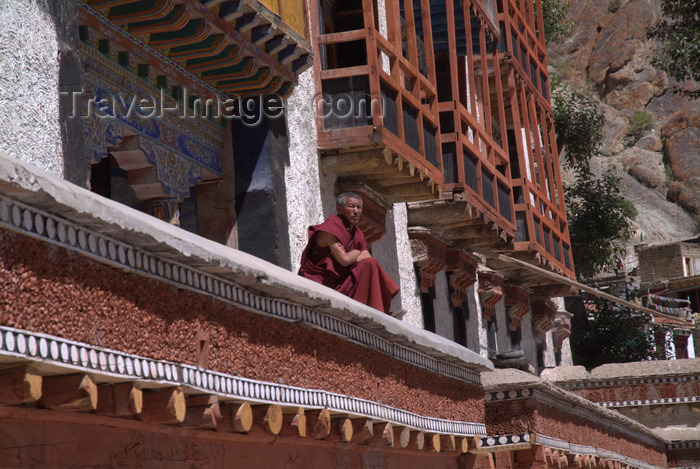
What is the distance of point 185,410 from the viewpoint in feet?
11.8

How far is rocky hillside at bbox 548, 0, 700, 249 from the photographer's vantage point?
47969 mm

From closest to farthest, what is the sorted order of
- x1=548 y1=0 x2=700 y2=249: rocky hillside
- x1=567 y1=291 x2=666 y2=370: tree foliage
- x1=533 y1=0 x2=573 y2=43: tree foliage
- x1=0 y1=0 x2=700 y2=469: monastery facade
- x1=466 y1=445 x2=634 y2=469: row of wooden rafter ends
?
1. x1=0 y1=0 x2=700 y2=469: monastery facade
2. x1=466 y1=445 x2=634 y2=469: row of wooden rafter ends
3. x1=567 y1=291 x2=666 y2=370: tree foliage
4. x1=533 y1=0 x2=573 y2=43: tree foliage
5. x1=548 y1=0 x2=700 y2=249: rocky hillside

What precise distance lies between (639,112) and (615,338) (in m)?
29.0

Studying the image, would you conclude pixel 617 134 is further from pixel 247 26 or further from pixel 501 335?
pixel 247 26

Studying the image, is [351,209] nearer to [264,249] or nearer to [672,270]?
[264,249]

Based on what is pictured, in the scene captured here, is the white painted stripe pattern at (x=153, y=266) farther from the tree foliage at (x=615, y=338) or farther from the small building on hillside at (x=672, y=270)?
the small building on hillside at (x=672, y=270)

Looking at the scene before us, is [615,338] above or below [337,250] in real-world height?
above

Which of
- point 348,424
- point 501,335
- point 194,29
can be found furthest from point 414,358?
point 501,335

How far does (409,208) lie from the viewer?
490 inches

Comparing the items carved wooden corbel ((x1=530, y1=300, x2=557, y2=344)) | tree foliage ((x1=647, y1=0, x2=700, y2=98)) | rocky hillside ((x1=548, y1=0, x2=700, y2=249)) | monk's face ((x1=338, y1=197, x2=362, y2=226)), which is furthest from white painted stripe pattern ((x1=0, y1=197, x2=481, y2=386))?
rocky hillside ((x1=548, y1=0, x2=700, y2=249))

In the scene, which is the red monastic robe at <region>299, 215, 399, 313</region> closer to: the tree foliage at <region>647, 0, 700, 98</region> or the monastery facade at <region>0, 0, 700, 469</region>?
the monastery facade at <region>0, 0, 700, 469</region>

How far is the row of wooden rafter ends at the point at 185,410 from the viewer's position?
108 inches

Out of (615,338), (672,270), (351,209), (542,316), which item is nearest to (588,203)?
(615,338)

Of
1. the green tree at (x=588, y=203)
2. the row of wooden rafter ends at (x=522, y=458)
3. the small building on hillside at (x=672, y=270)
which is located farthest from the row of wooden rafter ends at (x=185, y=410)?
the small building on hillside at (x=672, y=270)
